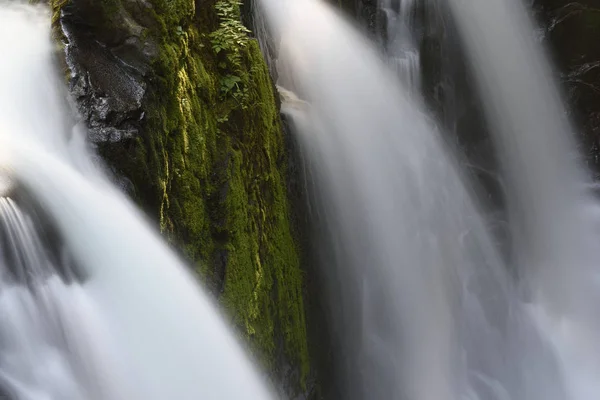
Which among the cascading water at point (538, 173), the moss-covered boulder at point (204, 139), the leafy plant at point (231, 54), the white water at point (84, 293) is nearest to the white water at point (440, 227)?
the cascading water at point (538, 173)

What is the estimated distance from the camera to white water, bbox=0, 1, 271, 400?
9.43 ft

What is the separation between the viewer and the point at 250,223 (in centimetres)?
500

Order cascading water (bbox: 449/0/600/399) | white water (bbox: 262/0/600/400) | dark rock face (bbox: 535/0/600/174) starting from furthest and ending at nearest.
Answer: dark rock face (bbox: 535/0/600/174) < cascading water (bbox: 449/0/600/399) < white water (bbox: 262/0/600/400)

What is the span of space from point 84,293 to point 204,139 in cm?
173

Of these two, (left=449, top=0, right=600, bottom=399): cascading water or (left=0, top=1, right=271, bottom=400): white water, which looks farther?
(left=449, top=0, right=600, bottom=399): cascading water

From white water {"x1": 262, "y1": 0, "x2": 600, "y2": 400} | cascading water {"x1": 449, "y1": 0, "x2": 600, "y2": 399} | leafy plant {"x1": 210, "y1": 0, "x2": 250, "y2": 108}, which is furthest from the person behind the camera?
cascading water {"x1": 449, "y1": 0, "x2": 600, "y2": 399}

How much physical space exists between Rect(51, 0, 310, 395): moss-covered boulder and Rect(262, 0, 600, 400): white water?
1.02 m

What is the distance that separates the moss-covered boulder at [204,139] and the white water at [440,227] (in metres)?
1.02

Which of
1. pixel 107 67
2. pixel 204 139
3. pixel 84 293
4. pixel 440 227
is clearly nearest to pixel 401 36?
pixel 440 227

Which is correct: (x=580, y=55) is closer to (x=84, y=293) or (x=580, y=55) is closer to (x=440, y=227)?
(x=440, y=227)

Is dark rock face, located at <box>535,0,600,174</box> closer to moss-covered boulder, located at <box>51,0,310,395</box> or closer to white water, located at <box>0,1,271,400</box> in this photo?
moss-covered boulder, located at <box>51,0,310,395</box>

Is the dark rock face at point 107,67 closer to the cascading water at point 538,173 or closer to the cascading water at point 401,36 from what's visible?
the cascading water at point 401,36

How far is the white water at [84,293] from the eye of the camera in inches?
113

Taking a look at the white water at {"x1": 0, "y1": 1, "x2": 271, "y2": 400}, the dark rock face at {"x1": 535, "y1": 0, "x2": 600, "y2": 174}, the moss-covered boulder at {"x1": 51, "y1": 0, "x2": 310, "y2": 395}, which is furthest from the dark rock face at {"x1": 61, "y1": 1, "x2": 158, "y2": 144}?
the dark rock face at {"x1": 535, "y1": 0, "x2": 600, "y2": 174}
